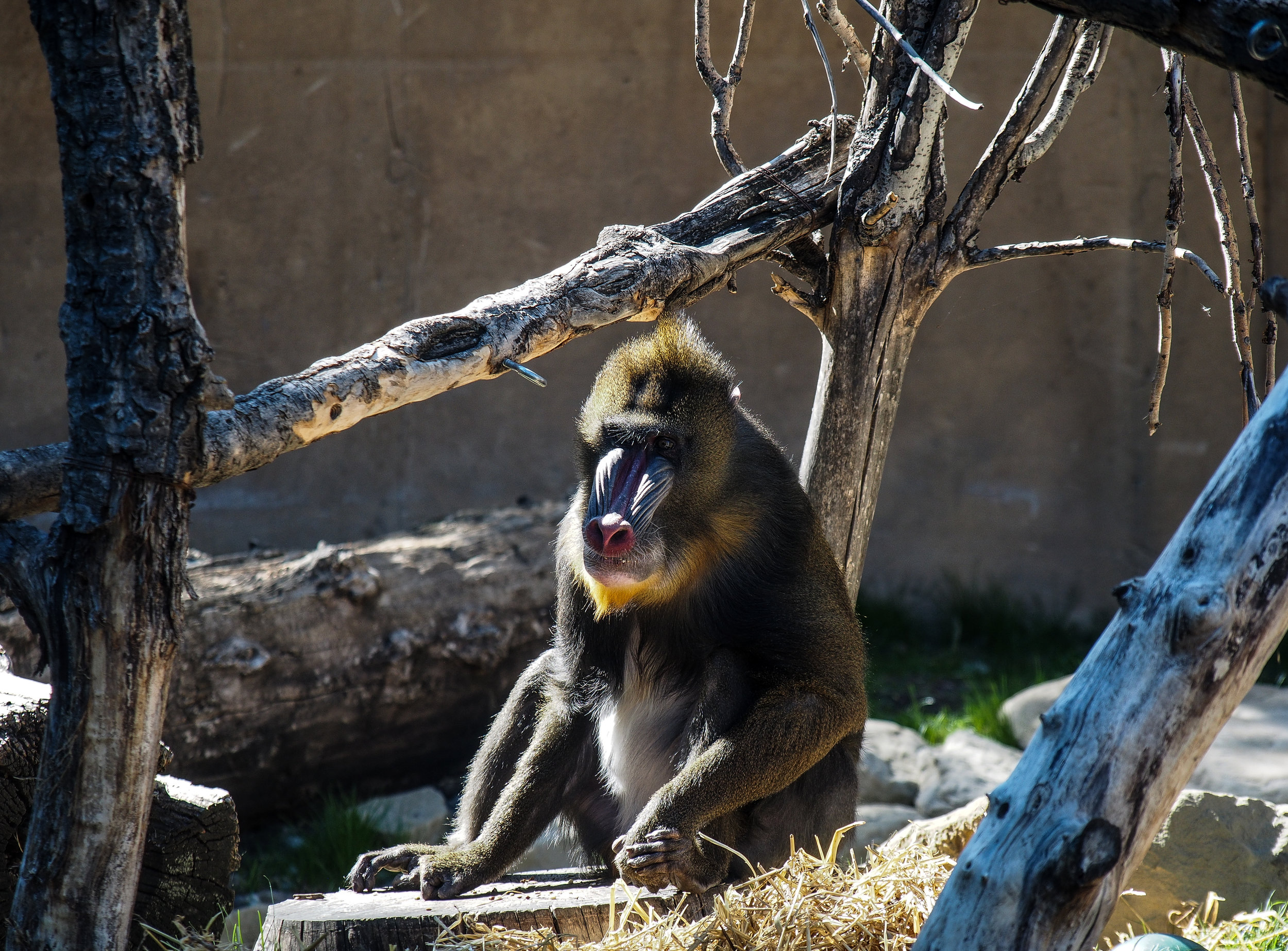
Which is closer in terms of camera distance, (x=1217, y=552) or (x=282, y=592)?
(x=1217, y=552)

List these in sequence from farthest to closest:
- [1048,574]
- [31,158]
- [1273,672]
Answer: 1. [1048,574]
2. [31,158]
3. [1273,672]

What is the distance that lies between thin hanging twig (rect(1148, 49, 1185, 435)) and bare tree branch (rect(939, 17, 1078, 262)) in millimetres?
299

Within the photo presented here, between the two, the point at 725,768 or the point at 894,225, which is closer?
the point at 725,768

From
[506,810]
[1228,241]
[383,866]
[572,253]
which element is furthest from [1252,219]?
[572,253]

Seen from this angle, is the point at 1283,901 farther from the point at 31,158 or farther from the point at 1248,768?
the point at 31,158

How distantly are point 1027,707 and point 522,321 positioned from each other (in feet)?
12.2

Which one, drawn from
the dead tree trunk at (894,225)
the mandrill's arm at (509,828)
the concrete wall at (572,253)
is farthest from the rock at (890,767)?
the mandrill's arm at (509,828)

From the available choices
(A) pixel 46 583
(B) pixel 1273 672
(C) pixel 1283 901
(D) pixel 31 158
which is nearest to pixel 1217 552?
(A) pixel 46 583

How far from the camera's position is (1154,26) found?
5.60ft

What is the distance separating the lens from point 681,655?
9.80 feet

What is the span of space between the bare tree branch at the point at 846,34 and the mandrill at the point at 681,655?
31.8 inches

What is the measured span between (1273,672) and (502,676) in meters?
3.88

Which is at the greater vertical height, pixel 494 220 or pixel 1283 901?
pixel 494 220

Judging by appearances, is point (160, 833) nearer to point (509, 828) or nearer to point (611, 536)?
point (509, 828)
